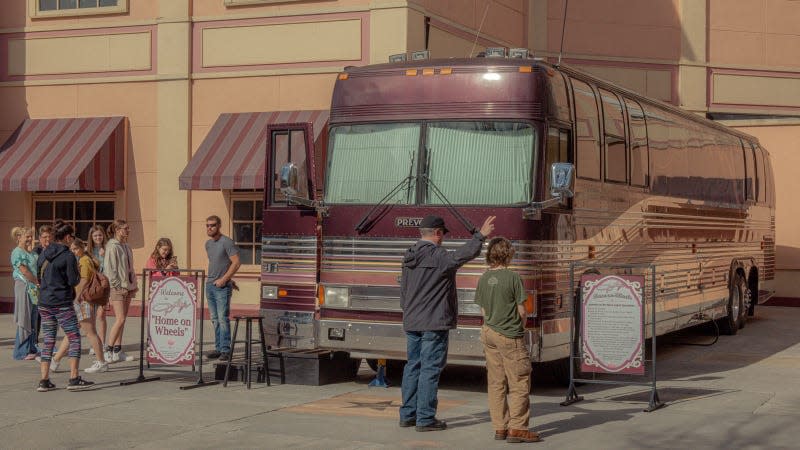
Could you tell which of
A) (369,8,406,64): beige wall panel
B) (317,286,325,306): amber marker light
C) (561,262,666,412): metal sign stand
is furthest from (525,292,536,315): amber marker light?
(369,8,406,64): beige wall panel

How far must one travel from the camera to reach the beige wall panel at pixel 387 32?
1975cm

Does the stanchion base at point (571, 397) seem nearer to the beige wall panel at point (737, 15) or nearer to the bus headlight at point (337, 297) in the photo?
the bus headlight at point (337, 297)

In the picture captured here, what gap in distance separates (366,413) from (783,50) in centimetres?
2055

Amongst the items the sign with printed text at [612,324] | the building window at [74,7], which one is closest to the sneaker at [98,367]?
the sign with printed text at [612,324]

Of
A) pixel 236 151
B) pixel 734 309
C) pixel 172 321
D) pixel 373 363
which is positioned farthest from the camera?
pixel 236 151

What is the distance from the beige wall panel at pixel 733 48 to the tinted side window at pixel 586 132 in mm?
15888

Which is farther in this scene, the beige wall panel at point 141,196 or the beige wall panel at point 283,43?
the beige wall panel at point 141,196

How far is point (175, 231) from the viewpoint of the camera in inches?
842

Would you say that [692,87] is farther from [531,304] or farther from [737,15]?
[531,304]

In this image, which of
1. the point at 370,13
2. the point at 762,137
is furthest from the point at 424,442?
the point at 762,137

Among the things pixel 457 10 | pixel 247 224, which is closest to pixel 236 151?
pixel 247 224

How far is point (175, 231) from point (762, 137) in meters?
13.3

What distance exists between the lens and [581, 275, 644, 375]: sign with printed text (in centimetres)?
1142

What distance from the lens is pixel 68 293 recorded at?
12.4m
